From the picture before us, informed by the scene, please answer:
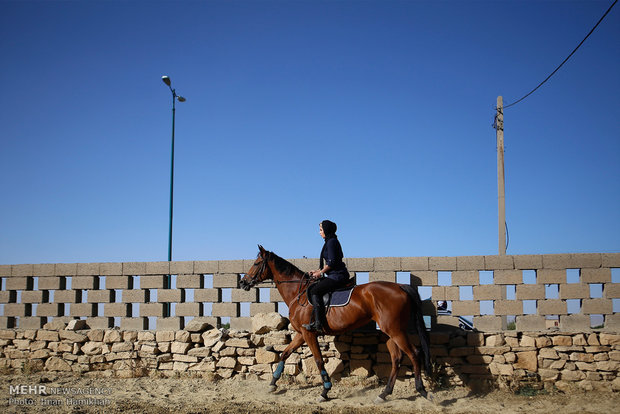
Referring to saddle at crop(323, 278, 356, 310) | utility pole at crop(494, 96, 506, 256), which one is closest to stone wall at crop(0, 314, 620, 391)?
saddle at crop(323, 278, 356, 310)

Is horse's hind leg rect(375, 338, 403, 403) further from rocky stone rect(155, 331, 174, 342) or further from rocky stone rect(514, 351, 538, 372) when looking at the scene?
rocky stone rect(155, 331, 174, 342)

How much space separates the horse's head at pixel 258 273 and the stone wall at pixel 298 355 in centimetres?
110

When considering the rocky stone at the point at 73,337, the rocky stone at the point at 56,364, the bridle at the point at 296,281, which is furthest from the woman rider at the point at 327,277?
the rocky stone at the point at 56,364

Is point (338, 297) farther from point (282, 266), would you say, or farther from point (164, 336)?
point (164, 336)

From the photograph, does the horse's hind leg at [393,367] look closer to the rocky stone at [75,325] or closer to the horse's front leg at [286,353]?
the horse's front leg at [286,353]

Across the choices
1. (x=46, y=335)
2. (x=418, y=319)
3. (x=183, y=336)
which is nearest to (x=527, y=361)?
(x=418, y=319)

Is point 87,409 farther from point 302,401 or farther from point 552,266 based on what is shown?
point 552,266

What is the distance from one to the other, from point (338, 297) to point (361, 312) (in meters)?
0.49

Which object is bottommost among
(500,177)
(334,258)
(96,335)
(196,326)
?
(96,335)

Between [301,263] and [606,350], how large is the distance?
5.83 meters

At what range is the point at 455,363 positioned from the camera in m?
9.08

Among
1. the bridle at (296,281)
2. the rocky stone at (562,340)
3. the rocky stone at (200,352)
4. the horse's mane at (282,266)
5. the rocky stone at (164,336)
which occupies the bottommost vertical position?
the rocky stone at (200,352)

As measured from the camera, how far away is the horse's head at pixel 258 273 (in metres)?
9.25

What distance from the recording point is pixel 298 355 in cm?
972
